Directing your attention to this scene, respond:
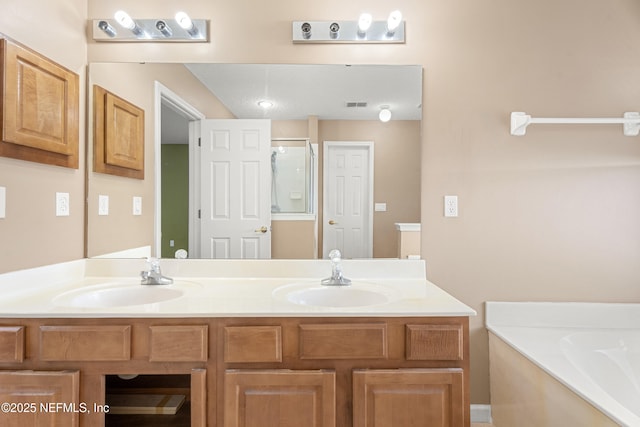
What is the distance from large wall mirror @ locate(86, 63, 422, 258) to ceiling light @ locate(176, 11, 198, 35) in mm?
171

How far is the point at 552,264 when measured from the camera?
189cm

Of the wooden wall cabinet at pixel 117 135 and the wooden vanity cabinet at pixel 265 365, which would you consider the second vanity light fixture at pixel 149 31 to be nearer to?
the wooden wall cabinet at pixel 117 135

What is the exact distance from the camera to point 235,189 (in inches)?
75.2

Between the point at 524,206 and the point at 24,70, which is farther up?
the point at 24,70

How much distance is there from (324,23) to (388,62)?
383 millimetres

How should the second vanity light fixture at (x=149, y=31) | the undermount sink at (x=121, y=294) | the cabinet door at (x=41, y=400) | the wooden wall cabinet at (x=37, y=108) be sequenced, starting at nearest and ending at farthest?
the cabinet door at (x=41, y=400)
the wooden wall cabinet at (x=37, y=108)
the undermount sink at (x=121, y=294)
the second vanity light fixture at (x=149, y=31)

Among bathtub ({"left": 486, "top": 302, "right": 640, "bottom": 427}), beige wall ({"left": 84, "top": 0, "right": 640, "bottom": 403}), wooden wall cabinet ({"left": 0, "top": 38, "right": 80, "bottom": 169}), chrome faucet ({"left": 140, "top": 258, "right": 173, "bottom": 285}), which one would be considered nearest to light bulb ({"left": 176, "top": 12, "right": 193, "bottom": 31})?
beige wall ({"left": 84, "top": 0, "right": 640, "bottom": 403})

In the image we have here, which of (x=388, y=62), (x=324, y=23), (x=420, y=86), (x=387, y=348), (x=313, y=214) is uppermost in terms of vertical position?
(x=324, y=23)

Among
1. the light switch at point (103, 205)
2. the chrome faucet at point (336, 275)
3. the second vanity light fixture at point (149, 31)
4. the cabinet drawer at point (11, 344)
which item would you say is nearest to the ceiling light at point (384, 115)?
the chrome faucet at point (336, 275)

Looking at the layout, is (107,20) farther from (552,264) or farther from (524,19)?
(552,264)

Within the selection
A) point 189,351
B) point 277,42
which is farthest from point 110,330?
point 277,42

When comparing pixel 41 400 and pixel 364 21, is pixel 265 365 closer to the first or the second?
pixel 41 400

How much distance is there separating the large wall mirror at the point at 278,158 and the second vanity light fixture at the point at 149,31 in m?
0.13

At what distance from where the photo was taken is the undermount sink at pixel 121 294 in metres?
1.54
